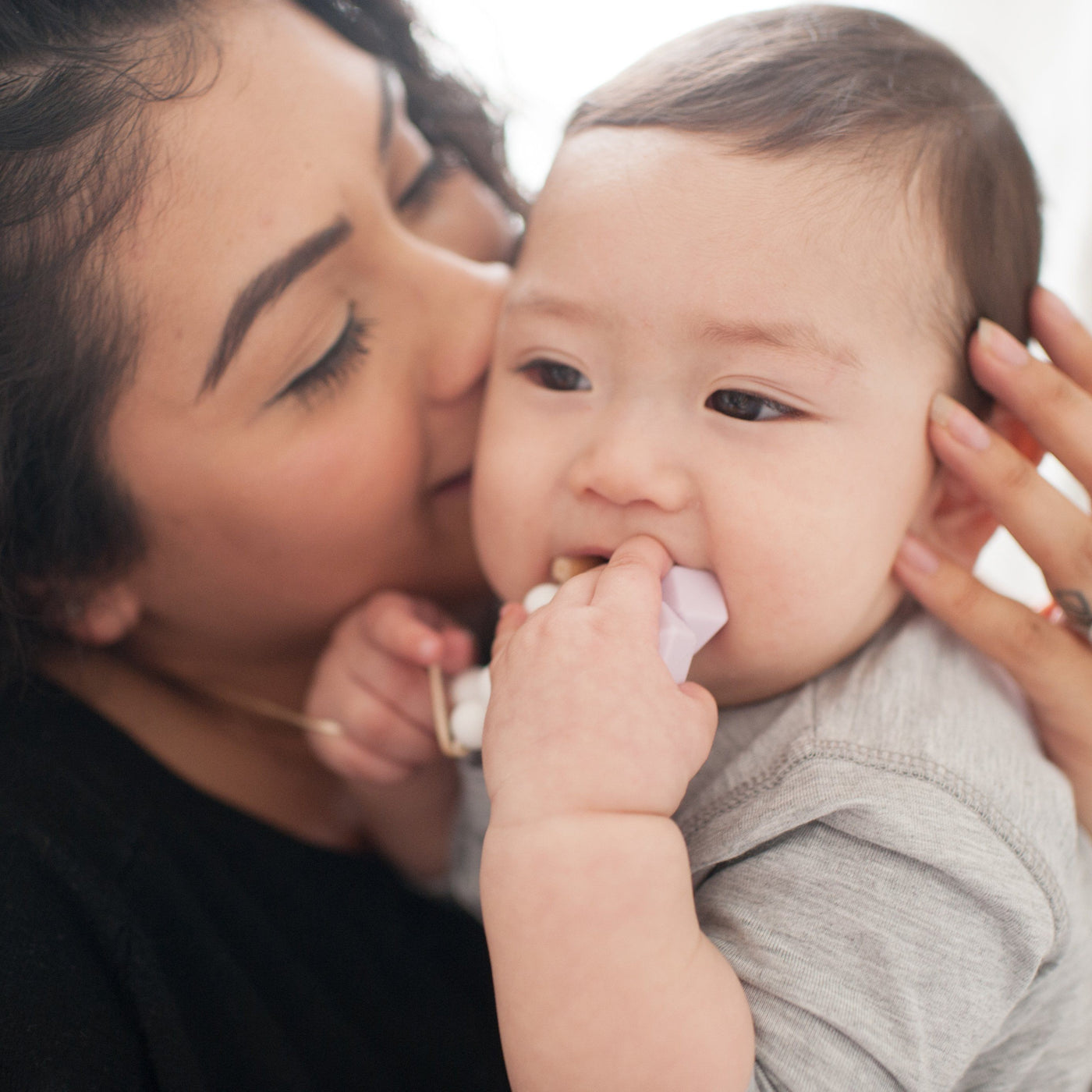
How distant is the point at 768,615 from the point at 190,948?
0.76 metres

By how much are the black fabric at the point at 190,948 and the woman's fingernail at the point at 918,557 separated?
31.7 inches

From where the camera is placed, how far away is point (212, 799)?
1185 millimetres

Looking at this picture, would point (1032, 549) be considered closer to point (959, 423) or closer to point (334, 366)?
point (959, 423)

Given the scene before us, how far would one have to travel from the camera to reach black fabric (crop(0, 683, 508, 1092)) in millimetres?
847

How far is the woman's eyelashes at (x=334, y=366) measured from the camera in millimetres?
989

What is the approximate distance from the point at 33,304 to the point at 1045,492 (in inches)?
43.3

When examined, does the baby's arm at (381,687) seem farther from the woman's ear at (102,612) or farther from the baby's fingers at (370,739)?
the woman's ear at (102,612)

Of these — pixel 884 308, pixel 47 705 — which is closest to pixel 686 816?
pixel 884 308

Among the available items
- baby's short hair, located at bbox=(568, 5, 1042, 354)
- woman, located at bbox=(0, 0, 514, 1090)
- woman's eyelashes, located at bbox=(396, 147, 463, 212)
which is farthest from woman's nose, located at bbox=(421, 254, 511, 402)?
baby's short hair, located at bbox=(568, 5, 1042, 354)

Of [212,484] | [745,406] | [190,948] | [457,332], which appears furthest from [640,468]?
[190,948]

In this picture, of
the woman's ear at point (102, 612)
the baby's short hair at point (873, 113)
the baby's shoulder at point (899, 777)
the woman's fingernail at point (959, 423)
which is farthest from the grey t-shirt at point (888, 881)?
the woman's ear at point (102, 612)

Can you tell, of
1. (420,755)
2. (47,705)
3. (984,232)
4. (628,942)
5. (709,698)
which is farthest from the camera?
(420,755)

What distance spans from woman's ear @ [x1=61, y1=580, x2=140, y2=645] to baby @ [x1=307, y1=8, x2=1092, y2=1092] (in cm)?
51

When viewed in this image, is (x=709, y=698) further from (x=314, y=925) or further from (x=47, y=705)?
(x=47, y=705)
